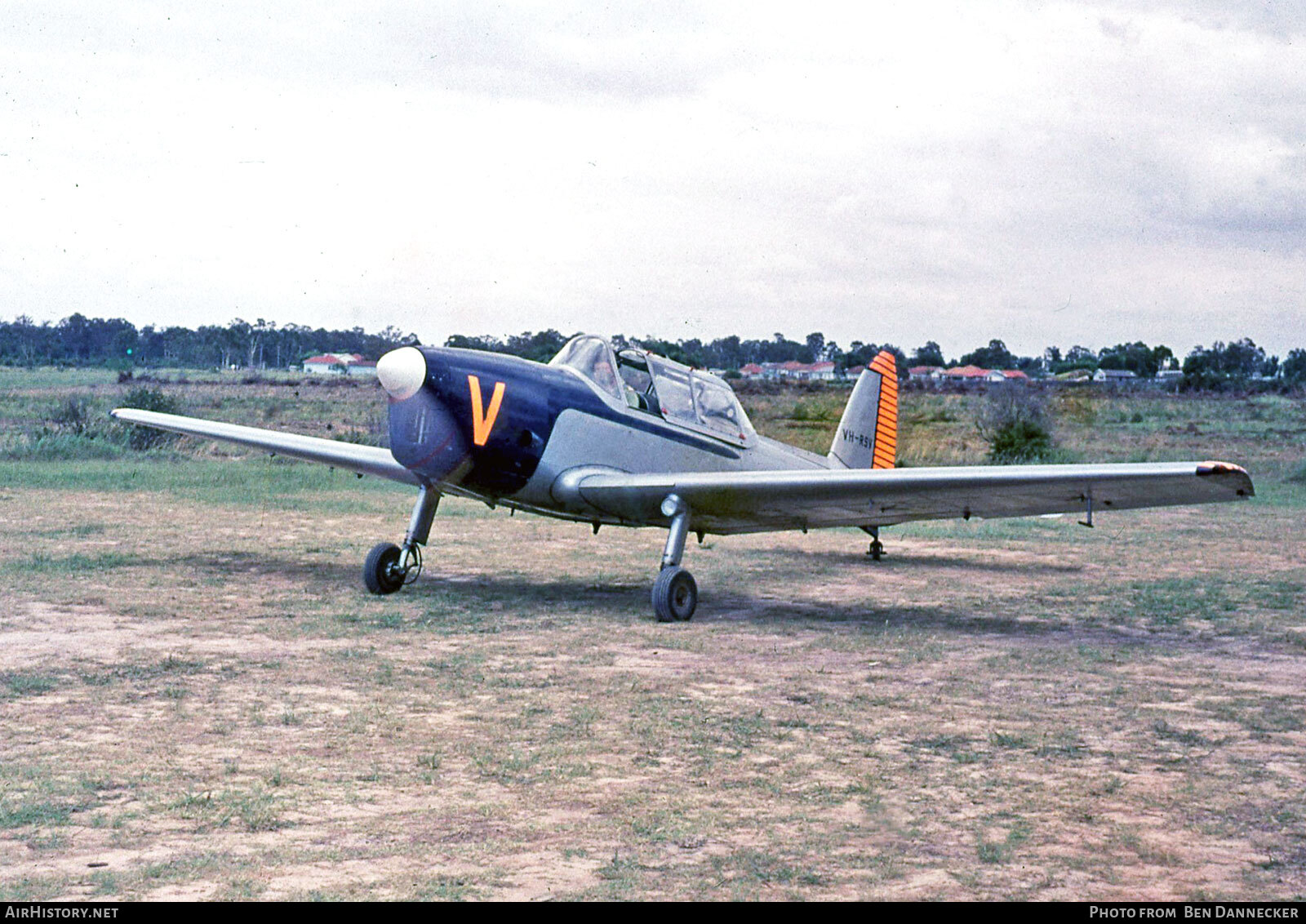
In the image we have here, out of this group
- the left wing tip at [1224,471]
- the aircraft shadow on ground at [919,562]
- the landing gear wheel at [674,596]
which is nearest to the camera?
the left wing tip at [1224,471]

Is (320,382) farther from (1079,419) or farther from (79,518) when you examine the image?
(79,518)

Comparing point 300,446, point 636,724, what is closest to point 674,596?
point 636,724

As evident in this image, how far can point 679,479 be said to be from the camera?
33.1 ft

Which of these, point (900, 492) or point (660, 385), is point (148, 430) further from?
point (900, 492)

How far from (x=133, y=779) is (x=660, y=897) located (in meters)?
2.42

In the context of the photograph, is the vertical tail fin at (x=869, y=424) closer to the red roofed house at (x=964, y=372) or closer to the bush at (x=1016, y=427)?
the bush at (x=1016, y=427)

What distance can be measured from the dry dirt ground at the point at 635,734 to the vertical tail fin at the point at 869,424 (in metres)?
2.09

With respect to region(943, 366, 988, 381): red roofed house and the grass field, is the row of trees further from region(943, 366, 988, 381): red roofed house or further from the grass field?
region(943, 366, 988, 381): red roofed house

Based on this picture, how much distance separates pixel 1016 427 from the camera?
3133 cm

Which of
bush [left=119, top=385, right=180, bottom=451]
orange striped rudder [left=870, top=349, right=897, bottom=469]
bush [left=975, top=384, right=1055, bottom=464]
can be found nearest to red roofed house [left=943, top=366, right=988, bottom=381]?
bush [left=975, top=384, right=1055, bottom=464]

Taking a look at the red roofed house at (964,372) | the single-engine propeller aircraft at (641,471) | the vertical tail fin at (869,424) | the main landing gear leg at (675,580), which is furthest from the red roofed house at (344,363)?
the red roofed house at (964,372)

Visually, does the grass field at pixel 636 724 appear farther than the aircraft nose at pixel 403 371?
No

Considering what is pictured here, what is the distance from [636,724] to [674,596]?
354cm

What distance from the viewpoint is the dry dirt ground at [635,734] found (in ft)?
13.4
